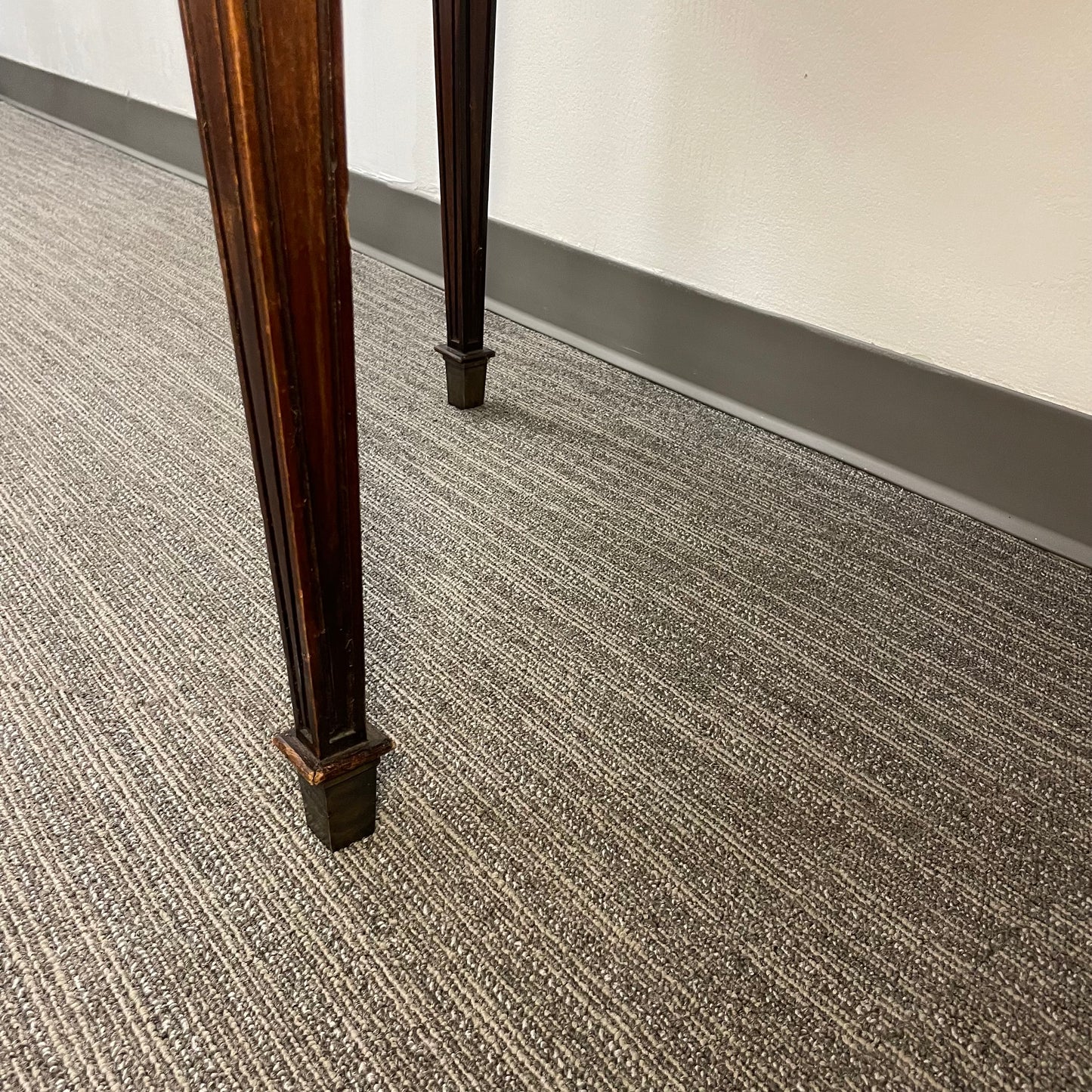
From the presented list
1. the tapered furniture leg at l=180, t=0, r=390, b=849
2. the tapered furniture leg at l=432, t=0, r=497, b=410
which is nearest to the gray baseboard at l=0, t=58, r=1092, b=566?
the tapered furniture leg at l=432, t=0, r=497, b=410

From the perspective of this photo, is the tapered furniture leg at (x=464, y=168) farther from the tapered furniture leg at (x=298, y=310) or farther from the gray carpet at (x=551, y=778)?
the tapered furniture leg at (x=298, y=310)

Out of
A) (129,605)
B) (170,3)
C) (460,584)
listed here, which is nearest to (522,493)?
(460,584)

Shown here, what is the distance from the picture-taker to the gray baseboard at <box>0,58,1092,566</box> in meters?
0.91

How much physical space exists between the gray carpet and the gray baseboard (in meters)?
0.04

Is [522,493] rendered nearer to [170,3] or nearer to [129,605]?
[129,605]

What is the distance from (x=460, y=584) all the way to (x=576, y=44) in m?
0.71

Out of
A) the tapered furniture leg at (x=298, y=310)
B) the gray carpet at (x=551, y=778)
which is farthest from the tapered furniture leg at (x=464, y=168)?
the tapered furniture leg at (x=298, y=310)

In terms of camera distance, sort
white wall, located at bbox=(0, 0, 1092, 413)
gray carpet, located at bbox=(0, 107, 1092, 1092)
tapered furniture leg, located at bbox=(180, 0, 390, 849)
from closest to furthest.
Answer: tapered furniture leg, located at bbox=(180, 0, 390, 849)
gray carpet, located at bbox=(0, 107, 1092, 1092)
white wall, located at bbox=(0, 0, 1092, 413)

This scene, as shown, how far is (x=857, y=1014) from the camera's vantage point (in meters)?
0.51

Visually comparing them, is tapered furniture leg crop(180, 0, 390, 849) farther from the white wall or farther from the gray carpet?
the white wall

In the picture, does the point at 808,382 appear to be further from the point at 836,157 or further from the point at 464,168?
the point at 464,168

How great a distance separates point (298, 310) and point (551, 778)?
1.18 ft

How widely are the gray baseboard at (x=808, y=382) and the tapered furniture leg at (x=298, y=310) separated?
68cm

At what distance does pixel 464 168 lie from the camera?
92 cm
